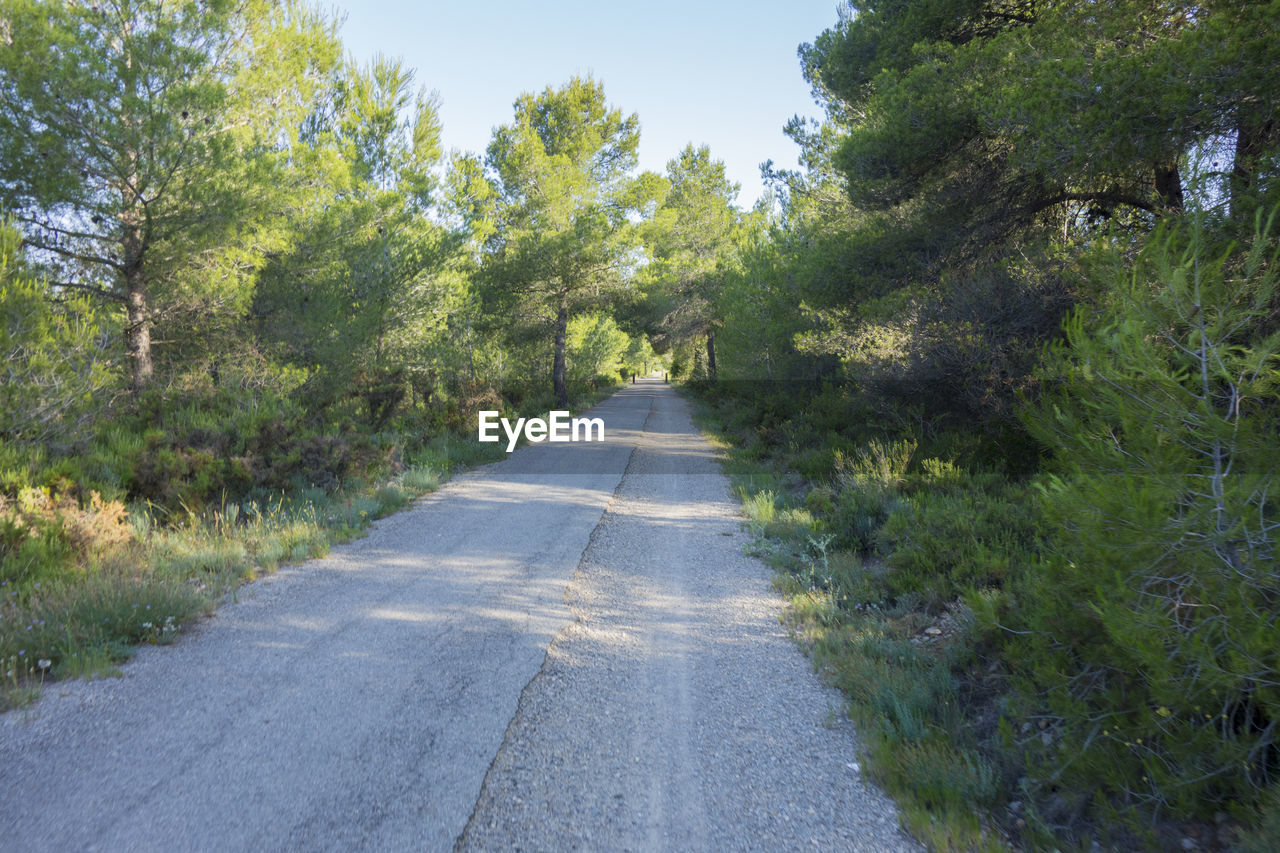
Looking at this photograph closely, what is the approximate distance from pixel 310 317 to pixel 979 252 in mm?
12445

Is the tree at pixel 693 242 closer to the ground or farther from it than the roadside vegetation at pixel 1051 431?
farther from it

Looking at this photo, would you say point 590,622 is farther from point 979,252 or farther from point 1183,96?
point 979,252

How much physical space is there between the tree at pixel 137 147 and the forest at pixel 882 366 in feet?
0.20

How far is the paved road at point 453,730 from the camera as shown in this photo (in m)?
2.78

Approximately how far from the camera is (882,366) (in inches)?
369

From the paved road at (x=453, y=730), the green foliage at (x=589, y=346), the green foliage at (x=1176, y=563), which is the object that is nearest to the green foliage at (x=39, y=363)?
the paved road at (x=453, y=730)

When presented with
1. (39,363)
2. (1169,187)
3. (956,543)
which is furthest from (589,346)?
(956,543)

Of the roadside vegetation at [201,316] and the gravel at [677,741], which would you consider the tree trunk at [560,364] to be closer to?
the roadside vegetation at [201,316]

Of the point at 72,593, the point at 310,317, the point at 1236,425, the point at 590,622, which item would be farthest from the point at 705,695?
the point at 310,317

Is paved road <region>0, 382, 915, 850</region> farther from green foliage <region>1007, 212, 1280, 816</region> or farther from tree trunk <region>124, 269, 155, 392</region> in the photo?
tree trunk <region>124, 269, 155, 392</region>

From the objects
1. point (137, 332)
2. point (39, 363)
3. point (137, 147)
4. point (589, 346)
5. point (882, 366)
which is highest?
point (137, 147)

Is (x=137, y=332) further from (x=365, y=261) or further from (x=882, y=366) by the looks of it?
(x=882, y=366)

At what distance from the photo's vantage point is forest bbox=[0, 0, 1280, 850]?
9.09 feet

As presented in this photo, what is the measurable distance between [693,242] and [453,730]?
99.2 feet
